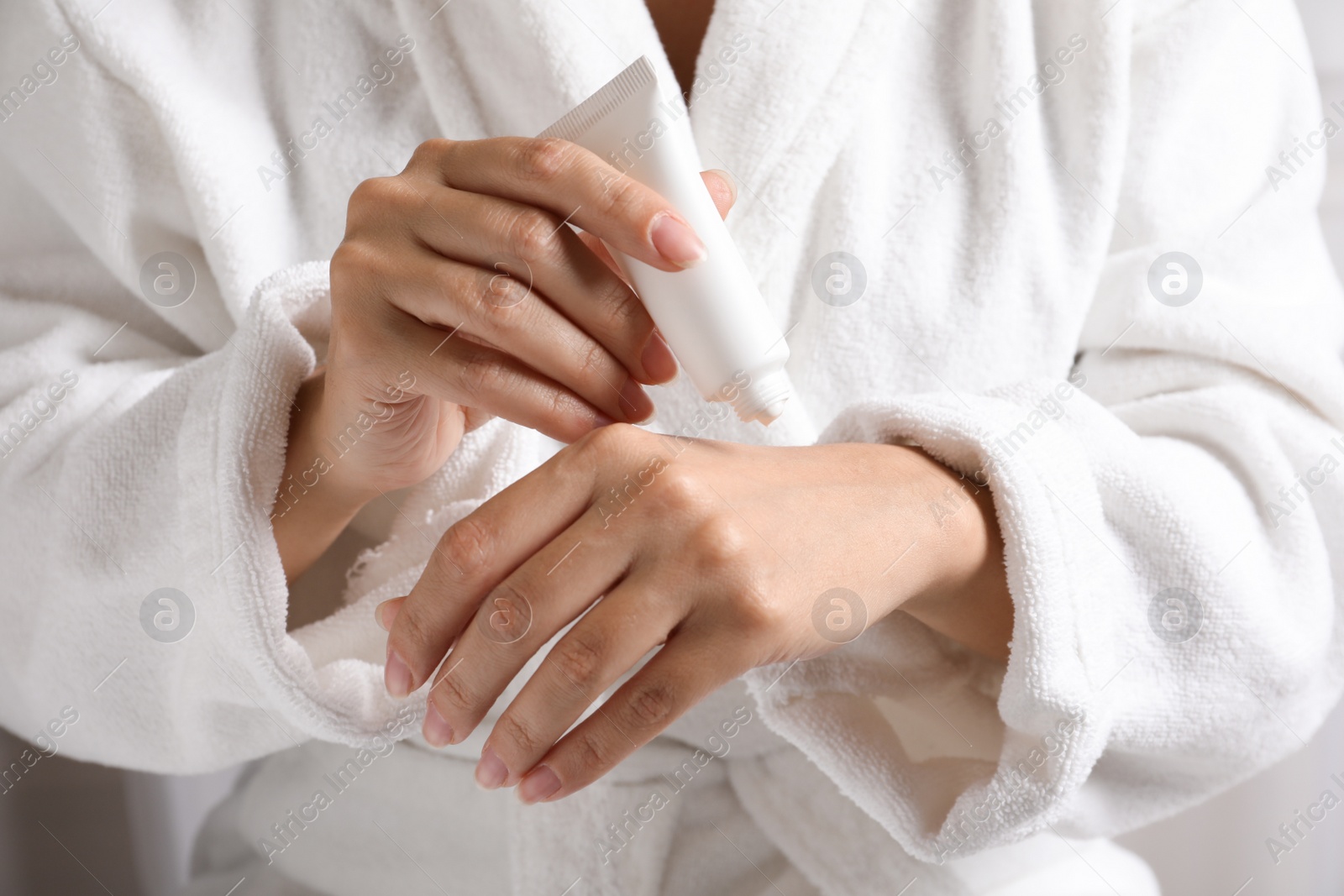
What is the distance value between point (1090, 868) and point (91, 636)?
660 mm

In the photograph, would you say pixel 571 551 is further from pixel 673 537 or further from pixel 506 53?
pixel 506 53

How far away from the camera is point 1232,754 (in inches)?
21.1

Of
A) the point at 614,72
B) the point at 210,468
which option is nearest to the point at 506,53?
the point at 614,72

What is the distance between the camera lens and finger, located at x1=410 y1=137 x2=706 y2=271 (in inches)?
13.0

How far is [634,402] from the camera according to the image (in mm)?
387
